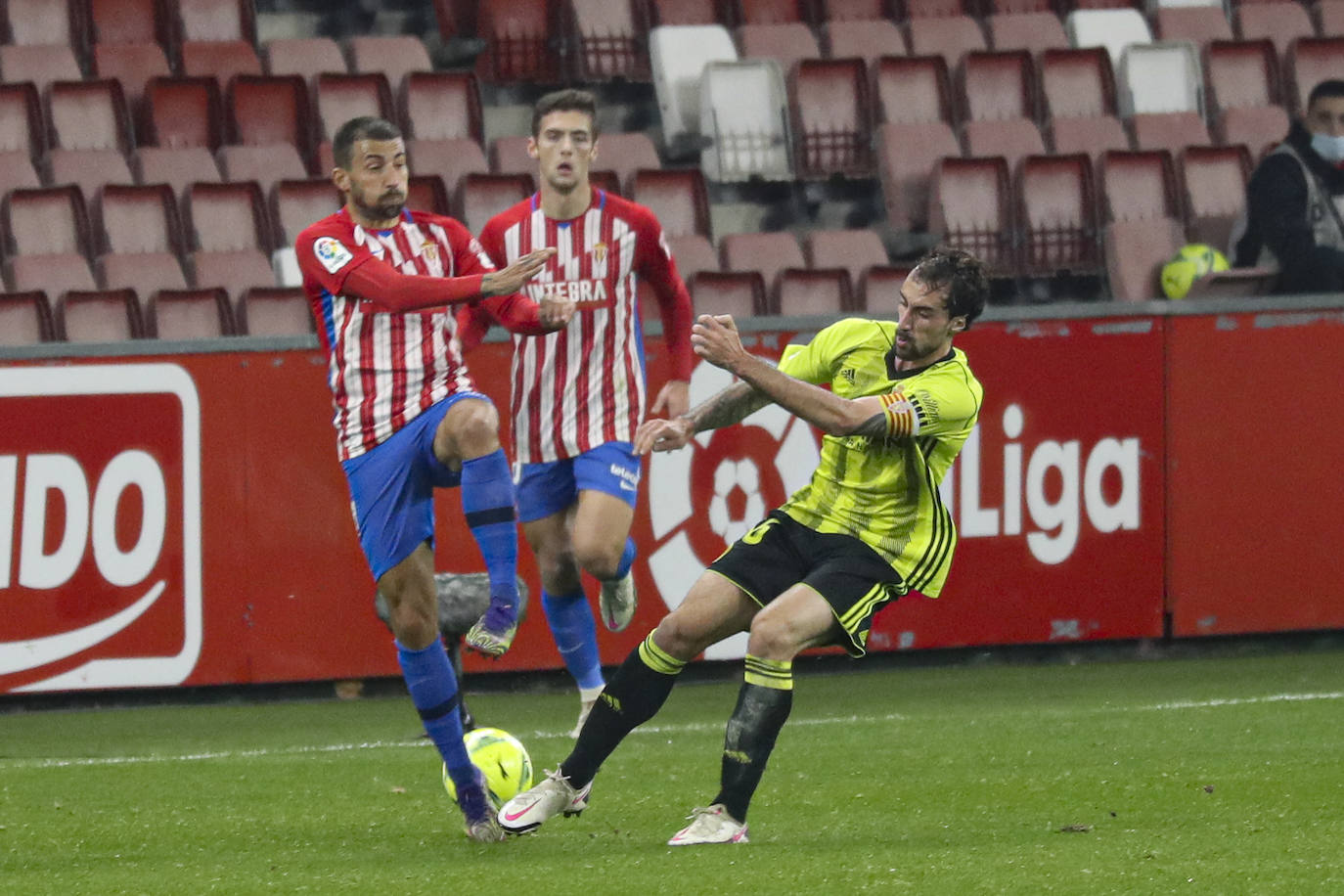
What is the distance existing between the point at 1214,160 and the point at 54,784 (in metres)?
8.00

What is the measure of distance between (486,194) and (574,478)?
3.74 metres

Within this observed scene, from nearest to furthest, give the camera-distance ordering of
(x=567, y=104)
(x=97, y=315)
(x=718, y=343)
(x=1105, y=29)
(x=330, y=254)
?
1. (x=718, y=343)
2. (x=330, y=254)
3. (x=567, y=104)
4. (x=97, y=315)
5. (x=1105, y=29)

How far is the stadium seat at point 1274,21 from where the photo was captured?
14.1 metres

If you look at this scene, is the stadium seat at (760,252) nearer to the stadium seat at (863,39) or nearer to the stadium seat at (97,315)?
the stadium seat at (863,39)

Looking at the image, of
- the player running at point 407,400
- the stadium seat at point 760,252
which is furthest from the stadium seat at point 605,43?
the player running at point 407,400

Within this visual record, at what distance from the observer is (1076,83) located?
13062 millimetres

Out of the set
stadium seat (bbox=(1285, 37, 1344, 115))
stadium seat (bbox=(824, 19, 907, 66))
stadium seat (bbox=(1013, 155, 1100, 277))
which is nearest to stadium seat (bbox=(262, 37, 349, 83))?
stadium seat (bbox=(824, 19, 907, 66))

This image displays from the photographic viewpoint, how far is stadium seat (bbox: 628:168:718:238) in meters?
11.5

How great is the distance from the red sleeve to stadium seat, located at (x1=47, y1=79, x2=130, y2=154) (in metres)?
4.71

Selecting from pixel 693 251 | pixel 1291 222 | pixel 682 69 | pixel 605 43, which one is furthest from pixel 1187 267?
pixel 605 43

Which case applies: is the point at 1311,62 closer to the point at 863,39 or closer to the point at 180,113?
the point at 863,39

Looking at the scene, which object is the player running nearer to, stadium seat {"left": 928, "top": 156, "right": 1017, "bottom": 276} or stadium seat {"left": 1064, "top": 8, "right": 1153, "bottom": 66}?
stadium seat {"left": 928, "top": 156, "right": 1017, "bottom": 276}

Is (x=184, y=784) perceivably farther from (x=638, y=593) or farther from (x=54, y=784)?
(x=638, y=593)

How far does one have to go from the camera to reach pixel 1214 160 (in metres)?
12.3
